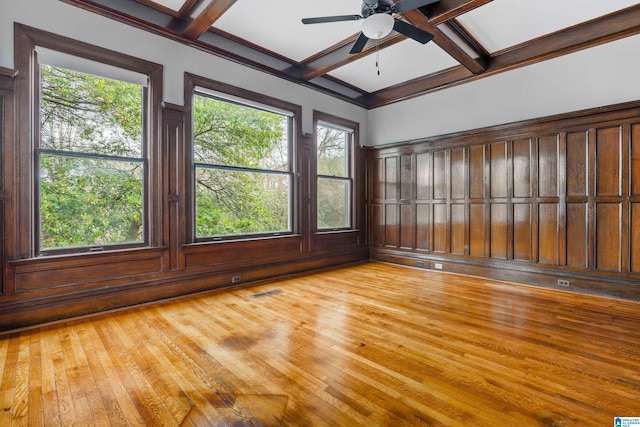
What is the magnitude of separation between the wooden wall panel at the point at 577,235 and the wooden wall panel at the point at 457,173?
4.83ft

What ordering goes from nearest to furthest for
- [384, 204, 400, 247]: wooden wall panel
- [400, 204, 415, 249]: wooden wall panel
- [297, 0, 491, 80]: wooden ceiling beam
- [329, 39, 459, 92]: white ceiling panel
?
[297, 0, 491, 80]: wooden ceiling beam, [329, 39, 459, 92]: white ceiling panel, [400, 204, 415, 249]: wooden wall panel, [384, 204, 400, 247]: wooden wall panel

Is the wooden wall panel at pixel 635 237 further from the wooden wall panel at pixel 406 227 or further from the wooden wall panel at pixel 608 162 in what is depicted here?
the wooden wall panel at pixel 406 227

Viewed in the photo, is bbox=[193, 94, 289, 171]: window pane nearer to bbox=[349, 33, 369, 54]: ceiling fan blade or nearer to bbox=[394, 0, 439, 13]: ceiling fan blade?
bbox=[349, 33, 369, 54]: ceiling fan blade

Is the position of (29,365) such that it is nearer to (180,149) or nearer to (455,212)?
(180,149)

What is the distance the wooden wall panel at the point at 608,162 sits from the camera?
12.8 feet

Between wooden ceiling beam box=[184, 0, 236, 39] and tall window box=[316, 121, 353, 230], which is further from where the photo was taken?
tall window box=[316, 121, 353, 230]

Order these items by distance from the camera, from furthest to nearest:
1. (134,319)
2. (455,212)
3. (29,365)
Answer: (455,212) < (134,319) < (29,365)

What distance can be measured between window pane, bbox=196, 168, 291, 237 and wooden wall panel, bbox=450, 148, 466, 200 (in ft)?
9.25

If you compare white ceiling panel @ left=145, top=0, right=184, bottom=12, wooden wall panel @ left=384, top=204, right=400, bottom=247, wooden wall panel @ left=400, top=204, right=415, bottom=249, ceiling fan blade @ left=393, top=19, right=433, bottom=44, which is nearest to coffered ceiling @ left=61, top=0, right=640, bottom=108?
white ceiling panel @ left=145, top=0, right=184, bottom=12

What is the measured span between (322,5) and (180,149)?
A: 7.76 ft

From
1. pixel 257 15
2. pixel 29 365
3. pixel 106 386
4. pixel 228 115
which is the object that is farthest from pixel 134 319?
pixel 257 15

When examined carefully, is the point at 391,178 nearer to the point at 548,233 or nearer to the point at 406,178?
the point at 406,178

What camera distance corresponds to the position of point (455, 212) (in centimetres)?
532

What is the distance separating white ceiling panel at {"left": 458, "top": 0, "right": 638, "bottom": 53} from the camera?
346 cm
